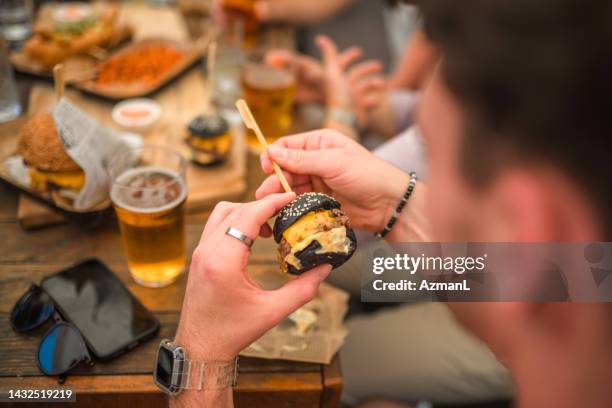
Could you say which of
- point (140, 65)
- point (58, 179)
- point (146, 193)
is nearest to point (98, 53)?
point (140, 65)

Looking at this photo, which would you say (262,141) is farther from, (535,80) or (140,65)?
(140,65)

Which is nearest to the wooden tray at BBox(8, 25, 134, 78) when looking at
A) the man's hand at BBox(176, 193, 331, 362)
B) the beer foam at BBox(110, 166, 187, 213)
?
the beer foam at BBox(110, 166, 187, 213)

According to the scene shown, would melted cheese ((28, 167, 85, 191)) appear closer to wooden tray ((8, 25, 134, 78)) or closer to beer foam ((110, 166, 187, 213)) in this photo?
beer foam ((110, 166, 187, 213))

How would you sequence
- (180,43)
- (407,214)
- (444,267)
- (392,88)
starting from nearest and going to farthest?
(444,267)
(407,214)
(180,43)
(392,88)

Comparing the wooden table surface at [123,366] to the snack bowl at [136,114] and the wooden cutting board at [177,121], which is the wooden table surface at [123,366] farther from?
the snack bowl at [136,114]

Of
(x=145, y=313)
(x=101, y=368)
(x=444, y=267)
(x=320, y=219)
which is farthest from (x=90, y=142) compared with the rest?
(x=444, y=267)

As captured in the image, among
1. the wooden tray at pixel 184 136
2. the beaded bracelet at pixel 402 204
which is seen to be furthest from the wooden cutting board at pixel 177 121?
the beaded bracelet at pixel 402 204

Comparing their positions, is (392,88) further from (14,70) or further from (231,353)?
(231,353)
